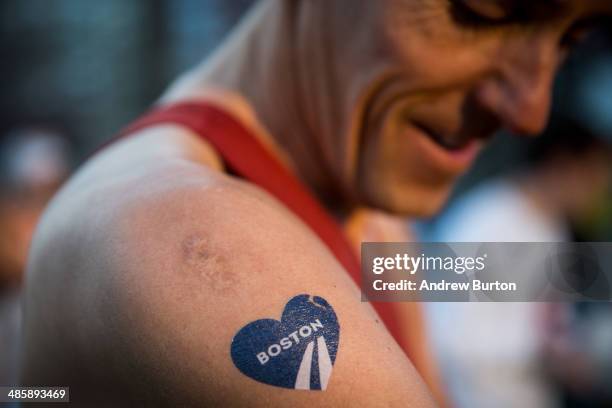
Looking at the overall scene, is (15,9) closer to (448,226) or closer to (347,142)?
(448,226)

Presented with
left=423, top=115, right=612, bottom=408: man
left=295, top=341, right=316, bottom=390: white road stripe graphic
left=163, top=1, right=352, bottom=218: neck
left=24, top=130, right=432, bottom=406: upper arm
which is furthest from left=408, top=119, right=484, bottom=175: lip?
left=423, top=115, right=612, bottom=408: man

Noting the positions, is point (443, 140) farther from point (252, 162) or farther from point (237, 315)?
point (237, 315)

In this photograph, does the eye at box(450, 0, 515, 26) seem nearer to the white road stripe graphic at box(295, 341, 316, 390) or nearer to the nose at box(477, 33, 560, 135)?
the nose at box(477, 33, 560, 135)

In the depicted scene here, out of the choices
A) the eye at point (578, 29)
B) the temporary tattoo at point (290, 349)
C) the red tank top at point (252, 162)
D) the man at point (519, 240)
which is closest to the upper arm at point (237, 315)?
the temporary tattoo at point (290, 349)

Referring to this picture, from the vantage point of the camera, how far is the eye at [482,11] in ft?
Result: 2.19

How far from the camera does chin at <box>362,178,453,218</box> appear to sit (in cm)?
80

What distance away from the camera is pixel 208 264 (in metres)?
0.48

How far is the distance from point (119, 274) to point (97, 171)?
0.18 meters

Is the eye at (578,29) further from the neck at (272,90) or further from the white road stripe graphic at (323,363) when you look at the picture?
the white road stripe graphic at (323,363)

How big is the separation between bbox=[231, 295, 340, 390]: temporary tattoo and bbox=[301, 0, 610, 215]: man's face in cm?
33

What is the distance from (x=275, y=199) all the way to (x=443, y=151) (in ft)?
0.82

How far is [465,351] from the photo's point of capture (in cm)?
158

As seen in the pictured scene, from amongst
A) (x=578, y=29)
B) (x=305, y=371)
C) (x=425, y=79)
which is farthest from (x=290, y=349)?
(x=578, y=29)

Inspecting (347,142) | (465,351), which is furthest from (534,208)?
(347,142)
